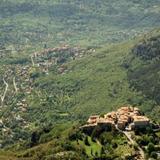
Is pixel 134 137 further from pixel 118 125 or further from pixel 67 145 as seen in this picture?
pixel 67 145

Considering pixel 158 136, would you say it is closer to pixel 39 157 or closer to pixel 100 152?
pixel 100 152

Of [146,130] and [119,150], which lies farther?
[146,130]

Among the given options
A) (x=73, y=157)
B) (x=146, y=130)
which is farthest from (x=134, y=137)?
(x=73, y=157)

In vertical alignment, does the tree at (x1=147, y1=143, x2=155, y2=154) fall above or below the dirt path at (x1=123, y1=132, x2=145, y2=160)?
above

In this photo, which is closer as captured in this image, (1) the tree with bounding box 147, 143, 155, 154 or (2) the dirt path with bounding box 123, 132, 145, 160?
(2) the dirt path with bounding box 123, 132, 145, 160

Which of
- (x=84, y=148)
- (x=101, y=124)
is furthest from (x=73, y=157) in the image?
(x=101, y=124)

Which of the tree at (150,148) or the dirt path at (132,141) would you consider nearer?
the dirt path at (132,141)

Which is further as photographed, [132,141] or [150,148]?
[132,141]

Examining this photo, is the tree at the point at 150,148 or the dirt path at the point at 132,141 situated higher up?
the tree at the point at 150,148

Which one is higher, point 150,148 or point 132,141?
point 150,148
